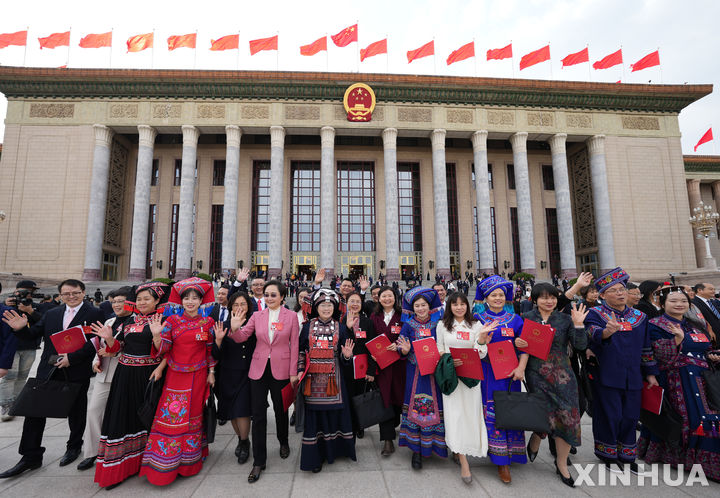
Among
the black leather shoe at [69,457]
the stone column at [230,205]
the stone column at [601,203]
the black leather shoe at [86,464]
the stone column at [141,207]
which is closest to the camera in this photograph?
the black leather shoe at [86,464]

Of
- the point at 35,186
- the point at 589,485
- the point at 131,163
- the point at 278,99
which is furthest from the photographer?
the point at 131,163

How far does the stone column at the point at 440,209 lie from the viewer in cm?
2300

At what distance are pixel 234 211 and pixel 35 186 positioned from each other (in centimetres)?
1247

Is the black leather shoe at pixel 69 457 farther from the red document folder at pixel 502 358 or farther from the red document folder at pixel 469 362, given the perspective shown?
the red document folder at pixel 502 358

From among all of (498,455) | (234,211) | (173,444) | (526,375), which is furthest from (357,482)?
(234,211)

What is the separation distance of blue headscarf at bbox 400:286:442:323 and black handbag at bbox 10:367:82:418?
378cm

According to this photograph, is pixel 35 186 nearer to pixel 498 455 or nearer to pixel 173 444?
pixel 173 444

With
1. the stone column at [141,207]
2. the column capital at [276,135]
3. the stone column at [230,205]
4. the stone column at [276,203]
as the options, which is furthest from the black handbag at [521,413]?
the stone column at [141,207]

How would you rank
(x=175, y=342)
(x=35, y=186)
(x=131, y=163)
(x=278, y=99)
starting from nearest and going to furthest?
1. (x=175, y=342)
2. (x=35, y=186)
3. (x=278, y=99)
4. (x=131, y=163)

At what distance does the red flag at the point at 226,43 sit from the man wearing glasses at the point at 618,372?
25.3 meters

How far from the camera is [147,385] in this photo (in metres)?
3.52

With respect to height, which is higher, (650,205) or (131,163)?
(131,163)

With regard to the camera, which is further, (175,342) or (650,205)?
(650,205)

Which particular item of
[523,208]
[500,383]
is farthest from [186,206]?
[500,383]
